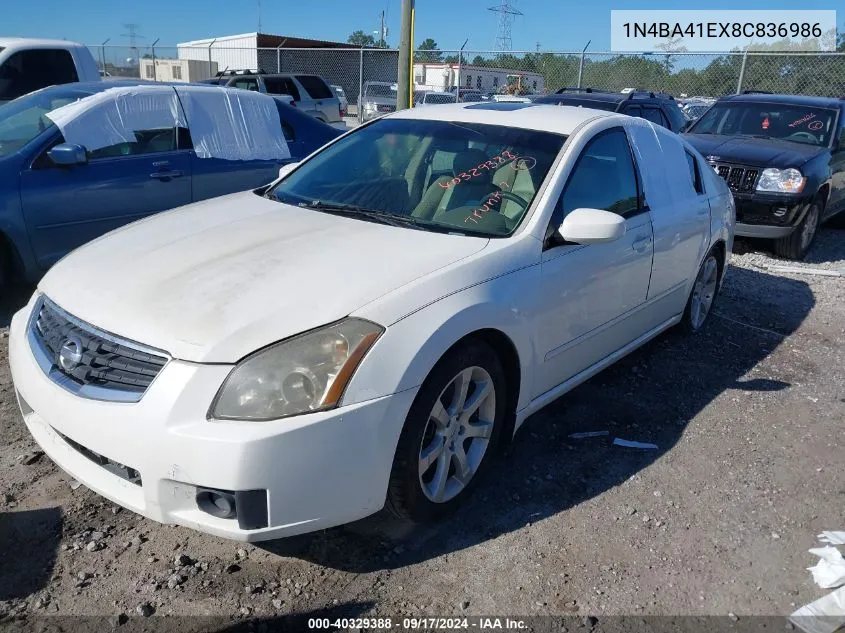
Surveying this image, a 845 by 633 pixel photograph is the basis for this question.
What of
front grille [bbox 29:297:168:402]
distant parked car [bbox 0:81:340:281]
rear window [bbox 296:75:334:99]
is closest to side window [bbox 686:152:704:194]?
distant parked car [bbox 0:81:340:281]

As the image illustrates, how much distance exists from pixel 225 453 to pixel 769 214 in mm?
7149

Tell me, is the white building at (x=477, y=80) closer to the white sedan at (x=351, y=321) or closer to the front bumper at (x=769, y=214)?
the front bumper at (x=769, y=214)

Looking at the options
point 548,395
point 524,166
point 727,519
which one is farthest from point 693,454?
point 524,166

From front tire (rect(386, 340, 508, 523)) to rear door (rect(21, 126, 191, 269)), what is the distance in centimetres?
361

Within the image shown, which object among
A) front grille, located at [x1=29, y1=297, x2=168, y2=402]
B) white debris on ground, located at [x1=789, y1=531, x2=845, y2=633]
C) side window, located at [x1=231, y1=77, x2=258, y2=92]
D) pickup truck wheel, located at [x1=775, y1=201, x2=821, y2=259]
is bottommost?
white debris on ground, located at [x1=789, y1=531, x2=845, y2=633]

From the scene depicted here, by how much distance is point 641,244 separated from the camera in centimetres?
395

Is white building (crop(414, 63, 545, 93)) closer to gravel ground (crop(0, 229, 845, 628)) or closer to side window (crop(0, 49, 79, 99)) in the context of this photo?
side window (crop(0, 49, 79, 99))

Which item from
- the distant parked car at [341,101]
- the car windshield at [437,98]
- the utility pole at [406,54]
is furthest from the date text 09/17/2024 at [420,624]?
the car windshield at [437,98]

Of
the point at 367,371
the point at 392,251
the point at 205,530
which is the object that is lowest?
the point at 205,530

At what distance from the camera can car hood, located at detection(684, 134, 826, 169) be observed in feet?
25.5

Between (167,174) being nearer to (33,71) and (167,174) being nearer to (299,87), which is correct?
(33,71)

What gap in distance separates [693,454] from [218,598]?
2.43 metres

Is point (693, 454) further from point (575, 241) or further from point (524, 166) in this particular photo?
point (524, 166)

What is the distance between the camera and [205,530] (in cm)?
238
